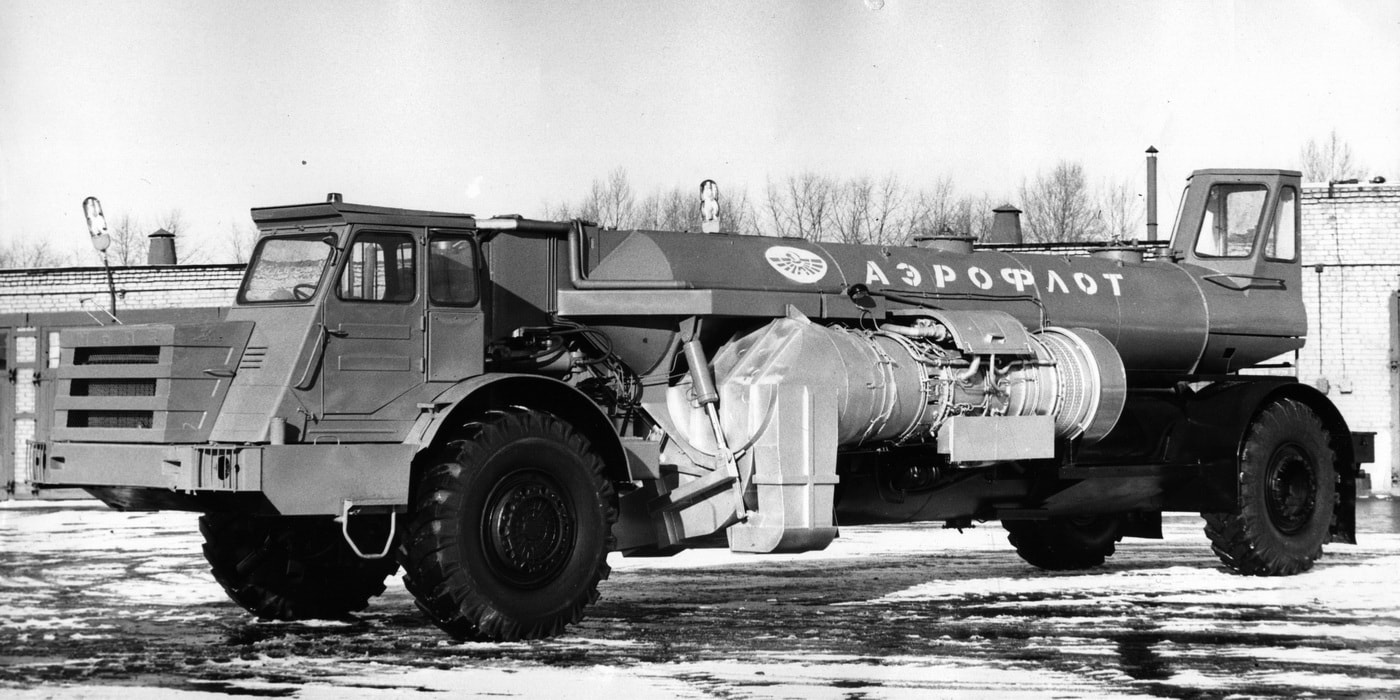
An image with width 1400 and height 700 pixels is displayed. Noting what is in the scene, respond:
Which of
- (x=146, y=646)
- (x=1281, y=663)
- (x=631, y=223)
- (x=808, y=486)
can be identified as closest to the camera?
(x=1281, y=663)

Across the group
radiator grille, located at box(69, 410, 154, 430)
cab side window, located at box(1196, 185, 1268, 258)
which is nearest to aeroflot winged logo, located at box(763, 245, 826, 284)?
radiator grille, located at box(69, 410, 154, 430)

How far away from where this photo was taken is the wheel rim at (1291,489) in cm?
1558

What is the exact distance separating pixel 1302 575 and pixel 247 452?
31.8 feet

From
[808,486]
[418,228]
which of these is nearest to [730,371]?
[808,486]

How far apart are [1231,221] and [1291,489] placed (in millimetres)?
2713

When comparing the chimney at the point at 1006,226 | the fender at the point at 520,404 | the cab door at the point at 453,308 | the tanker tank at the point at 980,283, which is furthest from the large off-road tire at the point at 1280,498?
the chimney at the point at 1006,226

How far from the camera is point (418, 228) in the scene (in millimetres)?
11391

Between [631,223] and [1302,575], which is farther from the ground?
[631,223]

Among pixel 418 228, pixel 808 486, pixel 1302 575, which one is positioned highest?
pixel 418 228

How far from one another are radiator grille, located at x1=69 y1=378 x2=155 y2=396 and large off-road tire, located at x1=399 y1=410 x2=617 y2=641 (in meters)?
1.89

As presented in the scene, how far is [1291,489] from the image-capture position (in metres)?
15.8

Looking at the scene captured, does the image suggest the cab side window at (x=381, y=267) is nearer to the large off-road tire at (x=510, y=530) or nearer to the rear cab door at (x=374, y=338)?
the rear cab door at (x=374, y=338)

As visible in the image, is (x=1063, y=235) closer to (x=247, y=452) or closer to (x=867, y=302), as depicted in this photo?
(x=867, y=302)

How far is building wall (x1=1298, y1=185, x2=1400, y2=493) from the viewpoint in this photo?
2873 centimetres
